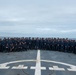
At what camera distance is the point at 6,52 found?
1000 inches

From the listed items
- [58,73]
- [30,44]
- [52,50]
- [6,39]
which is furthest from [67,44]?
[58,73]

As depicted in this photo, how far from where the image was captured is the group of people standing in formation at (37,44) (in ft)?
81.6

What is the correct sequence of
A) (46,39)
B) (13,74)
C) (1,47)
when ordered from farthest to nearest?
(46,39), (1,47), (13,74)

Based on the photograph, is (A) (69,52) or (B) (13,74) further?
(A) (69,52)

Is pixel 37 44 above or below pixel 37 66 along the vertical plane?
above

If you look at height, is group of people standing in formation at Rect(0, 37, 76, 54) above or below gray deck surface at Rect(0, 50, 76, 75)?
above

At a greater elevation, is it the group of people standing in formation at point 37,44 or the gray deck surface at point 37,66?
the group of people standing in formation at point 37,44

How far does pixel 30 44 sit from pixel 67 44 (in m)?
5.18

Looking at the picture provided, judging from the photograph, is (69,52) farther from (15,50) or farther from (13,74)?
(13,74)

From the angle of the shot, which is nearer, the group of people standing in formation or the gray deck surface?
the gray deck surface

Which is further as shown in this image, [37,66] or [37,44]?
[37,44]

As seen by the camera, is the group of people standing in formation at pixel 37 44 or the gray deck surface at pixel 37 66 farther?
the group of people standing in formation at pixel 37 44

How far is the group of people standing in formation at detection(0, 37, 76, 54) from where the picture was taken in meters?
24.9

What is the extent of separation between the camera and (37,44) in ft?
90.9
